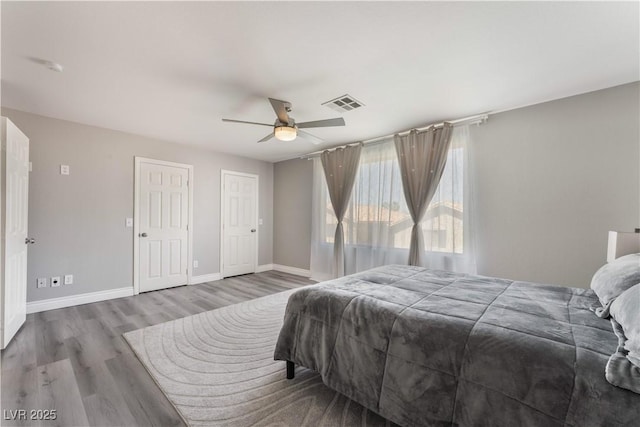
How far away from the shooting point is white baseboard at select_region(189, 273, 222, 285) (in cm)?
480

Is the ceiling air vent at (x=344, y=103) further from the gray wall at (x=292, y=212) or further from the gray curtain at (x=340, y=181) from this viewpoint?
the gray wall at (x=292, y=212)

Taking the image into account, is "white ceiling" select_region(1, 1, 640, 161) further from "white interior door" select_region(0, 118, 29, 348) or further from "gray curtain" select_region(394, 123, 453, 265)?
"white interior door" select_region(0, 118, 29, 348)

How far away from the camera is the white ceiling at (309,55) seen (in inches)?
65.7

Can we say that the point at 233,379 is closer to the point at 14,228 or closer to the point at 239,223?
the point at 14,228

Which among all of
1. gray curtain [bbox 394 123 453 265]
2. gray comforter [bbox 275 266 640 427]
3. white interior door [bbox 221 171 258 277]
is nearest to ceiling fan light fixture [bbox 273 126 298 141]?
gray comforter [bbox 275 266 640 427]

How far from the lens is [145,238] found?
13.9ft

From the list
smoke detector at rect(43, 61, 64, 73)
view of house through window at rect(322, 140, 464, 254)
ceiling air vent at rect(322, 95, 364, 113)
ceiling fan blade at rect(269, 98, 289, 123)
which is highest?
smoke detector at rect(43, 61, 64, 73)

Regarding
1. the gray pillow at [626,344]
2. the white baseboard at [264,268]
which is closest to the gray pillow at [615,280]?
the gray pillow at [626,344]

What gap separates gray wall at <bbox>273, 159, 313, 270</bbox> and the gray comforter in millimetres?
3540

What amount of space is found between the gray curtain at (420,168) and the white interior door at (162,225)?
3.90m

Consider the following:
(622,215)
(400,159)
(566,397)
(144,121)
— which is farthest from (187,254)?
(622,215)

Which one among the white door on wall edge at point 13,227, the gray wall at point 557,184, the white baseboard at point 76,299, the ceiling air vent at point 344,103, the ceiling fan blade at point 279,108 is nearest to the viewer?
the white door on wall edge at point 13,227

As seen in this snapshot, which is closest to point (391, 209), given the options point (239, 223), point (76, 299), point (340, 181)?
point (340, 181)

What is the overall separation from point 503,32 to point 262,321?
3550mm
